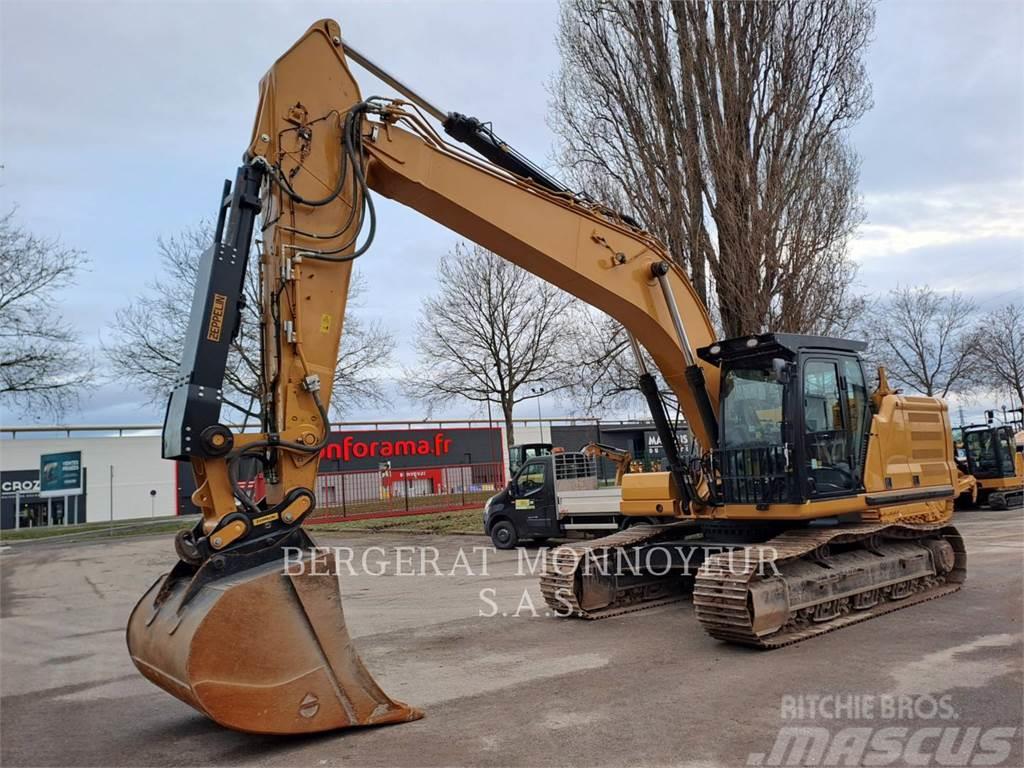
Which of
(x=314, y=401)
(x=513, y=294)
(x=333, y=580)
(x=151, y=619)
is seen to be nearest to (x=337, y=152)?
(x=314, y=401)

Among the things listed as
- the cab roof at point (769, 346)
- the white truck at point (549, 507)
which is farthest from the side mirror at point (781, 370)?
the white truck at point (549, 507)

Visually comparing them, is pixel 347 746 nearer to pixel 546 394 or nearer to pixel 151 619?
pixel 151 619

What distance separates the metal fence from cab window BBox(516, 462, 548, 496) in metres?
11.2

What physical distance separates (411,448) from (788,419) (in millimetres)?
35638

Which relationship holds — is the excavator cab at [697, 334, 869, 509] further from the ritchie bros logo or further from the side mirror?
the ritchie bros logo

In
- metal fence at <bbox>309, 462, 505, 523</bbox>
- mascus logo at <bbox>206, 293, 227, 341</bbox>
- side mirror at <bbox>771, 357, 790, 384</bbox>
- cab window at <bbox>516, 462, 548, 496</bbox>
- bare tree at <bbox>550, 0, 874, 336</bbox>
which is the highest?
bare tree at <bbox>550, 0, 874, 336</bbox>

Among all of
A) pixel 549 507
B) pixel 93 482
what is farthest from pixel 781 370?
pixel 93 482

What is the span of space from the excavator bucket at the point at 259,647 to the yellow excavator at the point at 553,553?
0.01 m

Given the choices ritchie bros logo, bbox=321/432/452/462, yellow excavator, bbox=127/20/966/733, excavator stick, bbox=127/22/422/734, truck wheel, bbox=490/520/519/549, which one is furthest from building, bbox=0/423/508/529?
excavator stick, bbox=127/22/422/734

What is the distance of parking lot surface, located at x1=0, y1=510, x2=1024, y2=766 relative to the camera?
4387mm

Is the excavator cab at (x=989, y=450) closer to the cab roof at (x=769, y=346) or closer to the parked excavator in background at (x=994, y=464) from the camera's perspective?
the parked excavator in background at (x=994, y=464)

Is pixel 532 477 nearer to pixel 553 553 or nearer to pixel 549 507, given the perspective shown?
pixel 549 507

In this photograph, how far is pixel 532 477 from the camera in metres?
15.2

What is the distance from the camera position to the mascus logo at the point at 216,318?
181 inches
